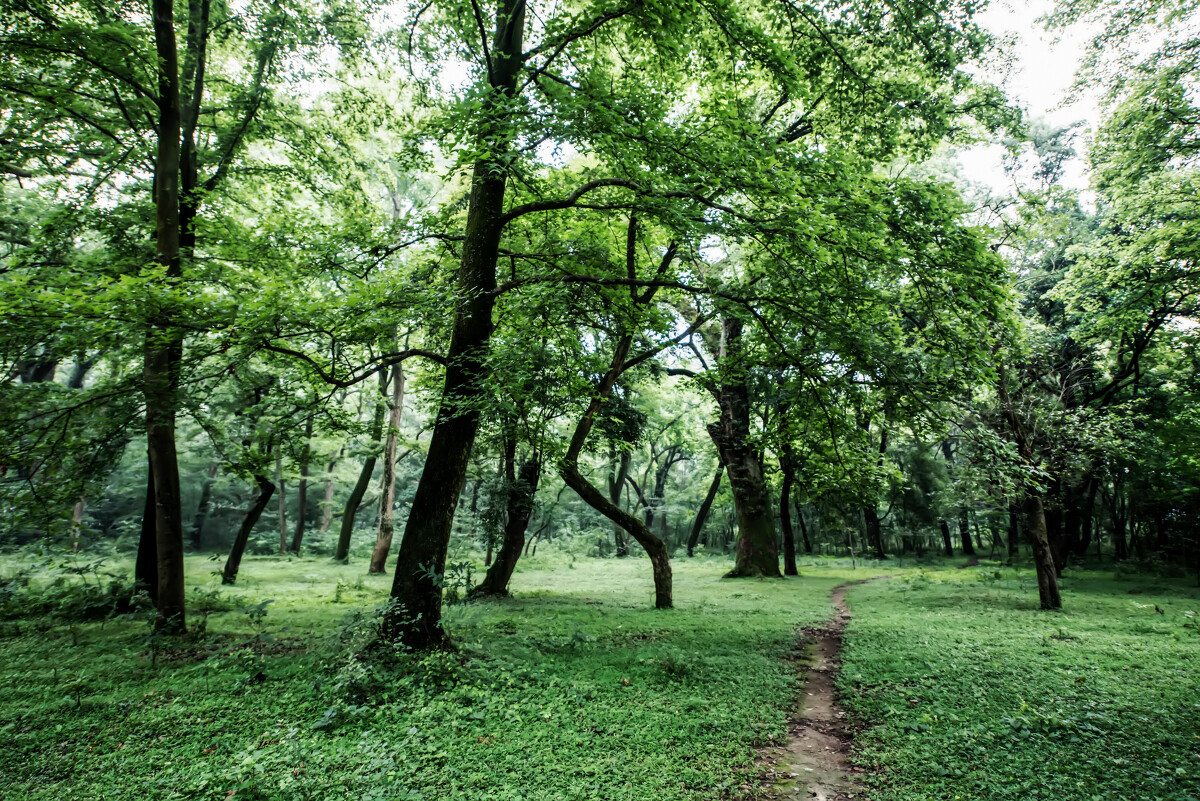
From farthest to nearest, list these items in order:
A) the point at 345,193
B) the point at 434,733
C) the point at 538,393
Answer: the point at 345,193 → the point at 538,393 → the point at 434,733

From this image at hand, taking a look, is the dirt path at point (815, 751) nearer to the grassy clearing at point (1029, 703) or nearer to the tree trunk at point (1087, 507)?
the grassy clearing at point (1029, 703)

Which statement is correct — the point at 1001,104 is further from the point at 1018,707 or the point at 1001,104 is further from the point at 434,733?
the point at 434,733

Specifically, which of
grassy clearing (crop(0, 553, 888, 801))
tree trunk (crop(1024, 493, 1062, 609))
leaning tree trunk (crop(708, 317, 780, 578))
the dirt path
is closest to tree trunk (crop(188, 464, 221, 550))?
grassy clearing (crop(0, 553, 888, 801))

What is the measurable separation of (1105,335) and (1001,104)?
846 cm

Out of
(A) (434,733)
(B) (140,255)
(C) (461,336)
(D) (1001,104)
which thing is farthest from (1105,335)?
(B) (140,255)

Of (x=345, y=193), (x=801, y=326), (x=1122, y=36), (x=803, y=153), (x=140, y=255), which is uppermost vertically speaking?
(x=1122, y=36)

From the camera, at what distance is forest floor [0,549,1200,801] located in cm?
355

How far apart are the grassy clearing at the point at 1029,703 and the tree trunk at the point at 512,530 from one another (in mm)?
6573

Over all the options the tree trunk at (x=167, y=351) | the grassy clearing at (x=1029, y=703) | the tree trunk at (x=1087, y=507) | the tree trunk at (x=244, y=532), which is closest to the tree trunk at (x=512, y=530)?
the tree trunk at (x=167, y=351)

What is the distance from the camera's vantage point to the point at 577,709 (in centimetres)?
491

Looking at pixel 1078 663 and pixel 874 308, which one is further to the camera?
pixel 874 308

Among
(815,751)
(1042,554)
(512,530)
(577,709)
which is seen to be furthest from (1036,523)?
(512,530)

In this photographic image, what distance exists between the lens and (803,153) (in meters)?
6.12

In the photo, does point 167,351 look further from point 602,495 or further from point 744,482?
point 744,482
